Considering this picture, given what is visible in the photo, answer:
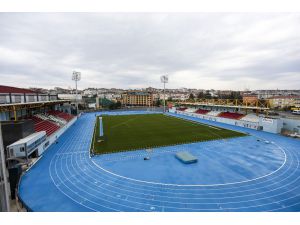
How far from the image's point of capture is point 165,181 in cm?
1425

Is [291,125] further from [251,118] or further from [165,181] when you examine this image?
[165,181]

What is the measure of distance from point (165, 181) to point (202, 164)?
541 cm

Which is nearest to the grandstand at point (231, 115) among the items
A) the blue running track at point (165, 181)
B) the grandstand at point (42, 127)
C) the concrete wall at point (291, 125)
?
the concrete wall at point (291, 125)

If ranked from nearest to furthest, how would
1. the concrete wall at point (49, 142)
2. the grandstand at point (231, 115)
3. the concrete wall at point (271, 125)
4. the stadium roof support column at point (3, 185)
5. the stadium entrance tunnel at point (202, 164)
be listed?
the stadium roof support column at point (3, 185), the stadium entrance tunnel at point (202, 164), the concrete wall at point (49, 142), the concrete wall at point (271, 125), the grandstand at point (231, 115)

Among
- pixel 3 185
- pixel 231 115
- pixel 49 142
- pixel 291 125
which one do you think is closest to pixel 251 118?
pixel 231 115

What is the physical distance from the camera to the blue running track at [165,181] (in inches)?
448

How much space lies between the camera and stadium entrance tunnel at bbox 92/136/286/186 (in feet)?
48.2

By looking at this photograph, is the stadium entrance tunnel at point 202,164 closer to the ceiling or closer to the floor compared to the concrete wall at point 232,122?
closer to the floor

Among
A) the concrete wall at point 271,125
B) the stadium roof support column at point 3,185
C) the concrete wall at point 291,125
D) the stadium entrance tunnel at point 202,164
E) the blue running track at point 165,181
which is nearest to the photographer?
the stadium roof support column at point 3,185

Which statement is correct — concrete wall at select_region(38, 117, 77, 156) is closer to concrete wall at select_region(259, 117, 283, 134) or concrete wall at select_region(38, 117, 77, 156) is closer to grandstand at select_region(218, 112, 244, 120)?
concrete wall at select_region(259, 117, 283, 134)

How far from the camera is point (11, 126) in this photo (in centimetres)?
1817

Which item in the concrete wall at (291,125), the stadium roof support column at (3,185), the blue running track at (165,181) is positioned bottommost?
the blue running track at (165,181)

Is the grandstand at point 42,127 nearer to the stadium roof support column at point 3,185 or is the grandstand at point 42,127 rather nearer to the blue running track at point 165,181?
the blue running track at point 165,181

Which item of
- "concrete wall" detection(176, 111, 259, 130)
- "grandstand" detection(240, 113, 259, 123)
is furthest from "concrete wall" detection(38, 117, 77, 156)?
"grandstand" detection(240, 113, 259, 123)
